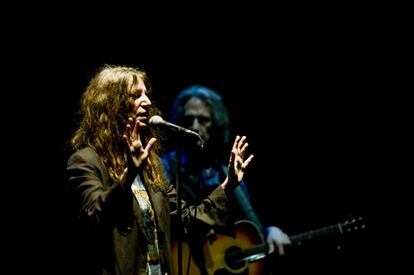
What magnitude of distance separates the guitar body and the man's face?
2.80 ft

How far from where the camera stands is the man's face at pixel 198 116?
424cm

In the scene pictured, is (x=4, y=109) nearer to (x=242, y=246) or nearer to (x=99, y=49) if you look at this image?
(x=99, y=49)

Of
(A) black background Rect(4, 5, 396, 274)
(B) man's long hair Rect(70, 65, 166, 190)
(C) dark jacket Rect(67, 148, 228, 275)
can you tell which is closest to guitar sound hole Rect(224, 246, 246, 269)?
(A) black background Rect(4, 5, 396, 274)

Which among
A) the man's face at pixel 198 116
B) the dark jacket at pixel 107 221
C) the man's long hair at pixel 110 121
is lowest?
the dark jacket at pixel 107 221

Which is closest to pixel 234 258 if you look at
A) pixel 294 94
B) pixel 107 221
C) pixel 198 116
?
pixel 198 116

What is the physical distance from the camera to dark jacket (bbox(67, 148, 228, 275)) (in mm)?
2023

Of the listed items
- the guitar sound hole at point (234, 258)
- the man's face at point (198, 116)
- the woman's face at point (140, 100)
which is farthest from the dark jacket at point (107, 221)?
the man's face at point (198, 116)

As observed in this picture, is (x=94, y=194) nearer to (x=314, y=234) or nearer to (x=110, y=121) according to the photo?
(x=110, y=121)

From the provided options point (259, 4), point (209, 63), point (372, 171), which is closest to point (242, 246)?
point (372, 171)

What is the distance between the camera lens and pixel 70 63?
409 centimetres

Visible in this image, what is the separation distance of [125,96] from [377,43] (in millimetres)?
3118

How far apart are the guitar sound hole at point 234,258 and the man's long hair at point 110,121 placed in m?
1.39

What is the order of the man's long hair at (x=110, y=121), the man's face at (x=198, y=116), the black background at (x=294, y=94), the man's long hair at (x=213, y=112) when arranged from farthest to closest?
1. the black background at (x=294, y=94)
2. the man's long hair at (x=213, y=112)
3. the man's face at (x=198, y=116)
4. the man's long hair at (x=110, y=121)

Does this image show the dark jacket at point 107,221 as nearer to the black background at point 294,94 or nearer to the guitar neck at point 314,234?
the guitar neck at point 314,234
